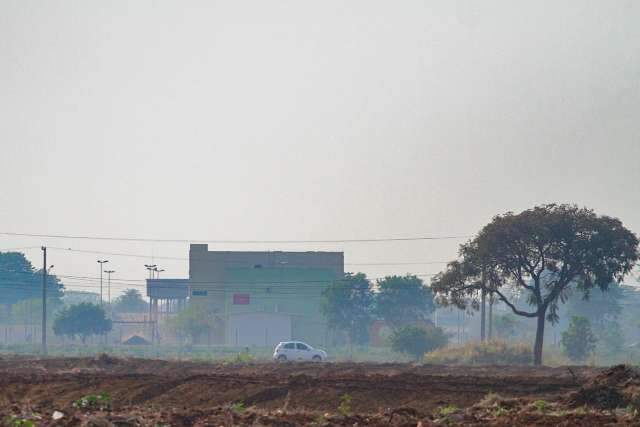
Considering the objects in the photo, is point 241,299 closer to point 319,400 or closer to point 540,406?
point 319,400

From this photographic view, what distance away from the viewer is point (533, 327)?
185 meters

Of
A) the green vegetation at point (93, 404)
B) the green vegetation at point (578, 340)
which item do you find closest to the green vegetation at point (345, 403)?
the green vegetation at point (93, 404)

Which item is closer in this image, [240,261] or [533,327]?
[240,261]

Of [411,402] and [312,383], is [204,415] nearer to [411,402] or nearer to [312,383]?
[411,402]

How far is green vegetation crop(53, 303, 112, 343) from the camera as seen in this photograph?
13800 cm

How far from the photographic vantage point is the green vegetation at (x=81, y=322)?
13800 cm

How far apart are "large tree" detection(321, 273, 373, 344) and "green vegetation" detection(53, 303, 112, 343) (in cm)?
3131

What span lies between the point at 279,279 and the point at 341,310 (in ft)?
49.8

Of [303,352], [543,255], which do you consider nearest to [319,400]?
[543,255]

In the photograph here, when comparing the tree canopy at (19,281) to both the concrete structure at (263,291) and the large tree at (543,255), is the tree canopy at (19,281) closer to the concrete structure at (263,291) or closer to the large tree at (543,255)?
the concrete structure at (263,291)

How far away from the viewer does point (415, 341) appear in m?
97.4

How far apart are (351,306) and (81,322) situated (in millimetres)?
36554

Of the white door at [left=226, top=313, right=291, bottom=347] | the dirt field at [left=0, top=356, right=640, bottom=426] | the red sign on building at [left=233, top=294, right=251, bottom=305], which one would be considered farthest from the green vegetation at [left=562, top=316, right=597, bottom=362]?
the red sign on building at [left=233, top=294, right=251, bottom=305]

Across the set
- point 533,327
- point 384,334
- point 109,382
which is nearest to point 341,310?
point 384,334
